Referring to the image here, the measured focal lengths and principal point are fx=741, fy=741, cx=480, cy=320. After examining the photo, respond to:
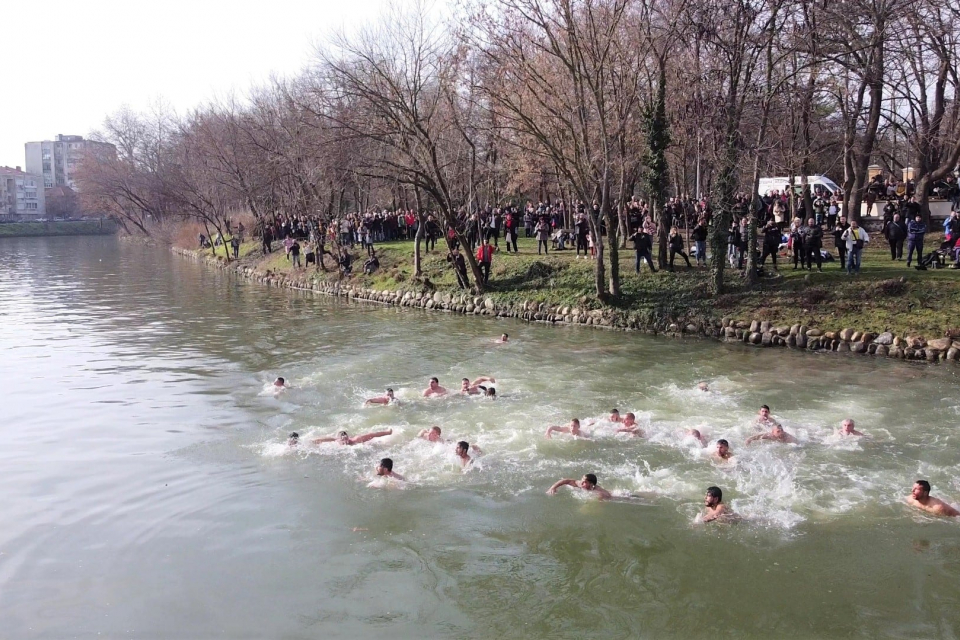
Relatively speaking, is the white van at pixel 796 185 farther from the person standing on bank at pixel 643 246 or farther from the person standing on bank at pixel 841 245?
the person standing on bank at pixel 643 246

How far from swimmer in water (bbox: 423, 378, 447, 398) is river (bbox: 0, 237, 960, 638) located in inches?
15.0

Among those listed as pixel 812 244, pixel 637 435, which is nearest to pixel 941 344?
pixel 812 244

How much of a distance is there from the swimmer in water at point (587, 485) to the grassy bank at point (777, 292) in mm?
12318

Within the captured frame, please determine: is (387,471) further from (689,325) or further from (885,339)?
(885,339)

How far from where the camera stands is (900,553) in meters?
9.21

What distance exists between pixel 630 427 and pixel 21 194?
153193mm

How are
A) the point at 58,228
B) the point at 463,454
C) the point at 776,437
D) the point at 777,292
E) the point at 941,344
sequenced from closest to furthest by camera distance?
the point at 463,454 < the point at 776,437 < the point at 941,344 < the point at 777,292 < the point at 58,228

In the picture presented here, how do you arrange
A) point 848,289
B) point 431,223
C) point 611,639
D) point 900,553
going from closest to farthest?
point 611,639 → point 900,553 → point 848,289 → point 431,223

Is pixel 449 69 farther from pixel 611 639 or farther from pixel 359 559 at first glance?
pixel 611 639

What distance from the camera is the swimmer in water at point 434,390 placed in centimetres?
1647

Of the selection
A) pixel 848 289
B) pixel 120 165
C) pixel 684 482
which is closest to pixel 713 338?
pixel 848 289

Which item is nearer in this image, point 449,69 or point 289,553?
point 289,553

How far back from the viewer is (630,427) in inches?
539

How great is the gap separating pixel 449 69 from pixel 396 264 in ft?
39.2
